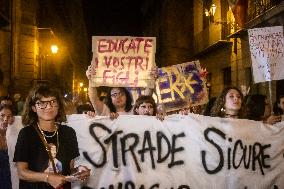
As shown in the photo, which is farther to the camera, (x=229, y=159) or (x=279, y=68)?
(x=279, y=68)

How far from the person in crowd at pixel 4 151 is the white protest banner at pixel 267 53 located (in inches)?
140

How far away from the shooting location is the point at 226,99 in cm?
531

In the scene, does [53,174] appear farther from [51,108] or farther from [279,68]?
[279,68]

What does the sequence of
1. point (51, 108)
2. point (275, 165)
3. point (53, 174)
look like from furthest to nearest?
point (275, 165), point (51, 108), point (53, 174)

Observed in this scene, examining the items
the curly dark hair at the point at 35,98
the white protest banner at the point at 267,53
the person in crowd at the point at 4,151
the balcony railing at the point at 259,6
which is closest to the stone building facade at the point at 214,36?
the balcony railing at the point at 259,6

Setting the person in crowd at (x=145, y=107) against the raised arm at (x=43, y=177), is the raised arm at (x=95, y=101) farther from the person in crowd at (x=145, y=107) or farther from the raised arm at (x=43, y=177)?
the raised arm at (x=43, y=177)

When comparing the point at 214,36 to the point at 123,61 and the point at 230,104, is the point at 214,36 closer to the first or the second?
the point at 123,61

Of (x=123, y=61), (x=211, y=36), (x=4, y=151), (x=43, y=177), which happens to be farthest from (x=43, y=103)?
(x=211, y=36)

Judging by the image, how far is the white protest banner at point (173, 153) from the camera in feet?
16.0

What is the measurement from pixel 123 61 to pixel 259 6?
30.6ft

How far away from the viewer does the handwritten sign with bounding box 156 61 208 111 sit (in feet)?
23.8

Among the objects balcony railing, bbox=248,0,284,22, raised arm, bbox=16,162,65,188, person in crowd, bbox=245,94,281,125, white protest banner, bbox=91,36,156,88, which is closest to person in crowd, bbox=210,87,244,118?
person in crowd, bbox=245,94,281,125

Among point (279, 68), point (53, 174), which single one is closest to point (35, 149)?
point (53, 174)

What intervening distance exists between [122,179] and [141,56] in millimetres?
2013
